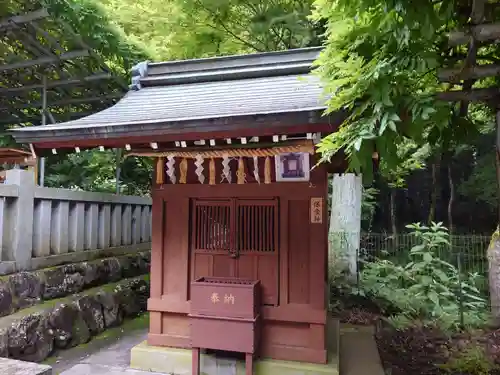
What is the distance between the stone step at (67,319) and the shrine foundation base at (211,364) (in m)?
1.34

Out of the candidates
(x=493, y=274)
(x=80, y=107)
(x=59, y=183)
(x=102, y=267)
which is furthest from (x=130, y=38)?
(x=493, y=274)

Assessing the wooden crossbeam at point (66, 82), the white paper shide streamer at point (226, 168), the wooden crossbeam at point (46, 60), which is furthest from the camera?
the wooden crossbeam at point (66, 82)

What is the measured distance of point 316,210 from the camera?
16.1 feet

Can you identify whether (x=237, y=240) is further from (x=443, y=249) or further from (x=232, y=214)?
(x=443, y=249)

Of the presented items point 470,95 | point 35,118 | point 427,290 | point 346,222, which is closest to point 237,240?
point 470,95

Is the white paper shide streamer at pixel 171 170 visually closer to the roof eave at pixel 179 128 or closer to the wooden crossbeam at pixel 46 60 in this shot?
the roof eave at pixel 179 128

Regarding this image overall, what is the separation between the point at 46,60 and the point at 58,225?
408 cm

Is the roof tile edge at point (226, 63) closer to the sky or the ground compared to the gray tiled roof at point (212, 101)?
closer to the sky

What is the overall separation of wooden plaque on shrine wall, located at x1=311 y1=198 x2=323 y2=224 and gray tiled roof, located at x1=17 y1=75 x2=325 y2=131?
4.34 ft

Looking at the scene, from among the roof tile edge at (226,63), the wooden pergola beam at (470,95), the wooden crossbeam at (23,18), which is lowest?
the wooden pergola beam at (470,95)

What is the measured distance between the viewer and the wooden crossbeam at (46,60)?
8086 mm

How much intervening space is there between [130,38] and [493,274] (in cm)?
1013

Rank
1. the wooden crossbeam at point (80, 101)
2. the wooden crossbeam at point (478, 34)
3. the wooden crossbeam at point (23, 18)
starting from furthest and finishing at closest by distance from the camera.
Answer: the wooden crossbeam at point (80, 101) → the wooden crossbeam at point (23, 18) → the wooden crossbeam at point (478, 34)

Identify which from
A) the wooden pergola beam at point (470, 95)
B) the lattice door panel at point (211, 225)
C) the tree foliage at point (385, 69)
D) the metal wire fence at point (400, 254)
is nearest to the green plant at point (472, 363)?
the metal wire fence at point (400, 254)
